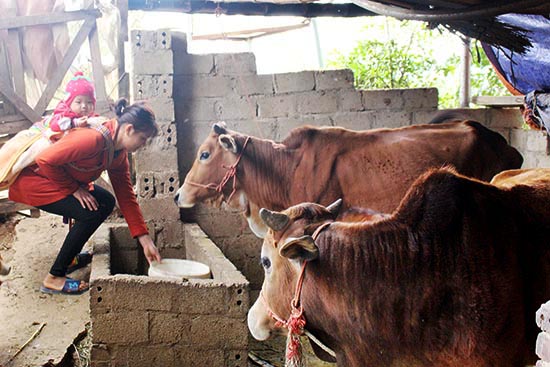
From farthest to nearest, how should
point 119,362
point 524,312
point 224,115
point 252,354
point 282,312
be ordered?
point 224,115
point 252,354
point 119,362
point 282,312
point 524,312

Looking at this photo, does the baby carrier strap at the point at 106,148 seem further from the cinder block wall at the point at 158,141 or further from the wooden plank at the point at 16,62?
the wooden plank at the point at 16,62

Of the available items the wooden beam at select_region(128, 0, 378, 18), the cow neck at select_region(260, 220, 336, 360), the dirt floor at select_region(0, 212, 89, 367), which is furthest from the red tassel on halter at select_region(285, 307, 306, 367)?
the wooden beam at select_region(128, 0, 378, 18)

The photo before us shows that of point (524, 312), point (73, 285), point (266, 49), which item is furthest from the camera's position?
point (266, 49)

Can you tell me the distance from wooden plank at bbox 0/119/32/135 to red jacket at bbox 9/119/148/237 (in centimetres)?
180

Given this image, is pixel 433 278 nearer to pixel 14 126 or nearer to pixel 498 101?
pixel 498 101

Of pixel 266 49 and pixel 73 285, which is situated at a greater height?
pixel 266 49

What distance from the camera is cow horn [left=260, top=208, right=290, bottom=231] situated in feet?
10.0

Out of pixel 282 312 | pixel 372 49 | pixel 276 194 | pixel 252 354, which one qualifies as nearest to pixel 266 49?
pixel 372 49

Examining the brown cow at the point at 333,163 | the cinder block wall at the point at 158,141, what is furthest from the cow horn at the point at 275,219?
the cinder block wall at the point at 158,141

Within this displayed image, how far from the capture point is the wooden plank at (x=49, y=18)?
6.50 meters

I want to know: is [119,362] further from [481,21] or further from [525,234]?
[481,21]

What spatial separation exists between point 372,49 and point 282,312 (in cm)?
595

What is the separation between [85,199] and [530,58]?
3605 millimetres

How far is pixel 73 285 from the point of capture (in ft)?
17.6
